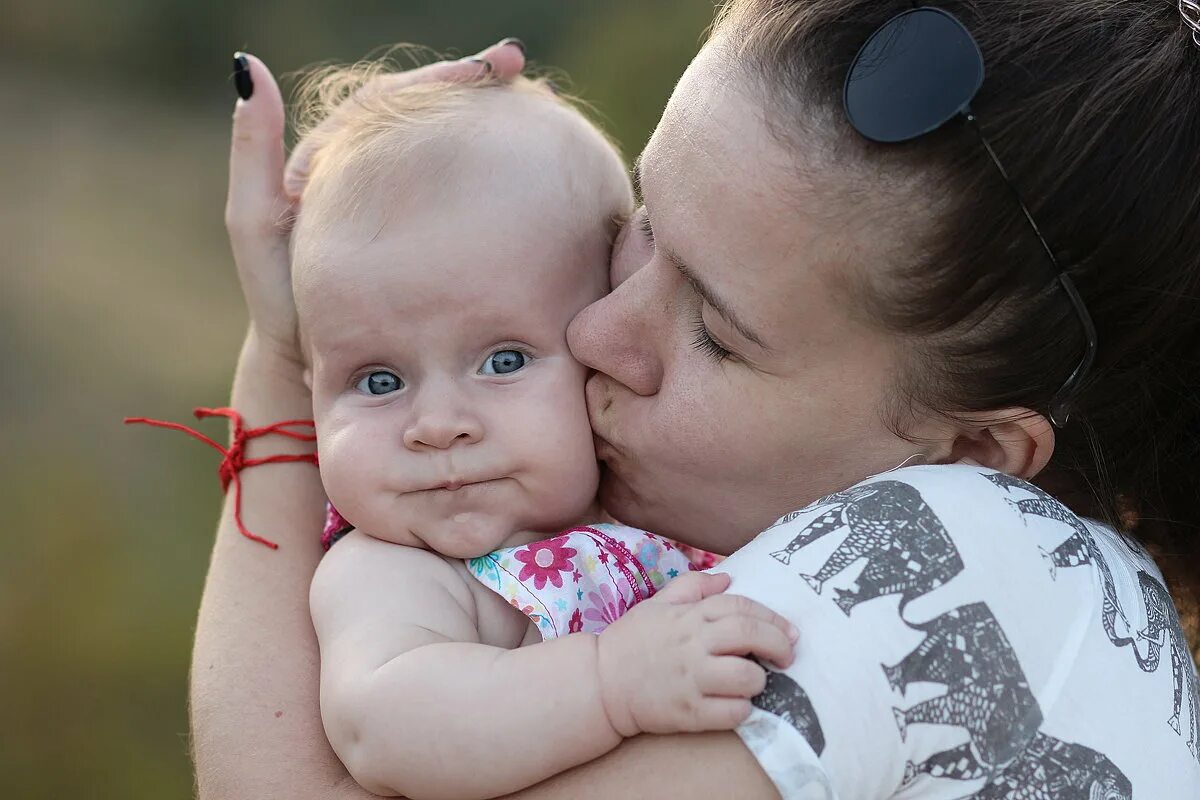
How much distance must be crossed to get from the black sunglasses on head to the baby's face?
2.17 feet

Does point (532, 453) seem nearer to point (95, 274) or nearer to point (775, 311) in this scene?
point (775, 311)

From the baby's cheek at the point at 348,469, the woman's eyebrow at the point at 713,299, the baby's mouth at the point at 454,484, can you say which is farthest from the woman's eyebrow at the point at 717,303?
the baby's cheek at the point at 348,469

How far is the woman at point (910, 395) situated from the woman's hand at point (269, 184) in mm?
638

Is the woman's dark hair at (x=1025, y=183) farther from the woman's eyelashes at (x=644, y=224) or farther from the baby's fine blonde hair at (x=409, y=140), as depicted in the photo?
the baby's fine blonde hair at (x=409, y=140)

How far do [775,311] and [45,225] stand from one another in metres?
6.33

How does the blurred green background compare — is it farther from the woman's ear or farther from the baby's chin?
the woman's ear

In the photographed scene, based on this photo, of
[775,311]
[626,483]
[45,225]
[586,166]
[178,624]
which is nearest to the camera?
[775,311]

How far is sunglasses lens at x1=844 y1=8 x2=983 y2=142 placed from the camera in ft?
5.56

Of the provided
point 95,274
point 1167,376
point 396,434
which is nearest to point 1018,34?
point 1167,376

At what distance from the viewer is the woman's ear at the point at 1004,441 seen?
1901mm

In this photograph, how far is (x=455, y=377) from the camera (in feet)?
6.98

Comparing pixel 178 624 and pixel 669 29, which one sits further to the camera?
pixel 669 29

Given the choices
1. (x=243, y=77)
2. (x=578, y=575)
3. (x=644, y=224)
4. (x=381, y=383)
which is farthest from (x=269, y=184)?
(x=578, y=575)

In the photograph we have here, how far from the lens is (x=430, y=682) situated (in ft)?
5.63
